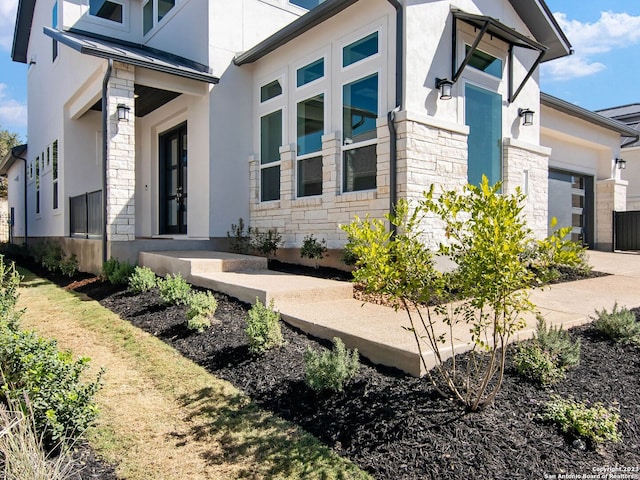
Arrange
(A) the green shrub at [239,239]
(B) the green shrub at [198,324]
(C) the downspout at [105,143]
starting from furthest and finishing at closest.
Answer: (A) the green shrub at [239,239]
(C) the downspout at [105,143]
(B) the green shrub at [198,324]

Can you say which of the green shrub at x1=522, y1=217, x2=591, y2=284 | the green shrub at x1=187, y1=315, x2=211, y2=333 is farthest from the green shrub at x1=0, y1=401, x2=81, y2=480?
the green shrub at x1=522, y1=217, x2=591, y2=284

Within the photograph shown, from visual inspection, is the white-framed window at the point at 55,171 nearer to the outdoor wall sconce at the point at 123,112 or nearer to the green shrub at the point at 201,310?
the outdoor wall sconce at the point at 123,112

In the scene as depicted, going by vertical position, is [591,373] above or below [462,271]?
below

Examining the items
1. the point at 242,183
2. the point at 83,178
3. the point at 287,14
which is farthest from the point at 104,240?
the point at 287,14

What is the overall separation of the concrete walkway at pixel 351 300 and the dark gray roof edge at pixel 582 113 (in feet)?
13.8

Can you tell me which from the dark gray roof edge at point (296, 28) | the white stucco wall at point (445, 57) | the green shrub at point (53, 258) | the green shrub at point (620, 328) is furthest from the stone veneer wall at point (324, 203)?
the green shrub at point (53, 258)

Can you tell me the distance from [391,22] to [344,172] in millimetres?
2429

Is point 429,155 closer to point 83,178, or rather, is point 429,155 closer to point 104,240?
point 104,240

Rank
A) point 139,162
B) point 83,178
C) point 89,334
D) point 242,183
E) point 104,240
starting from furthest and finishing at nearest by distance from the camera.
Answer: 1. point 139,162
2. point 83,178
3. point 242,183
4. point 104,240
5. point 89,334

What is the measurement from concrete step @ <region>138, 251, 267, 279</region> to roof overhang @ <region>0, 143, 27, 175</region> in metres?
13.1

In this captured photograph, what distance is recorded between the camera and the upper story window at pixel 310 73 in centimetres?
798

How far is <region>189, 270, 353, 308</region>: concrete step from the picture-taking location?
529 cm

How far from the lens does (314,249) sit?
760cm

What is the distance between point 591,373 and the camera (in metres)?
3.44
